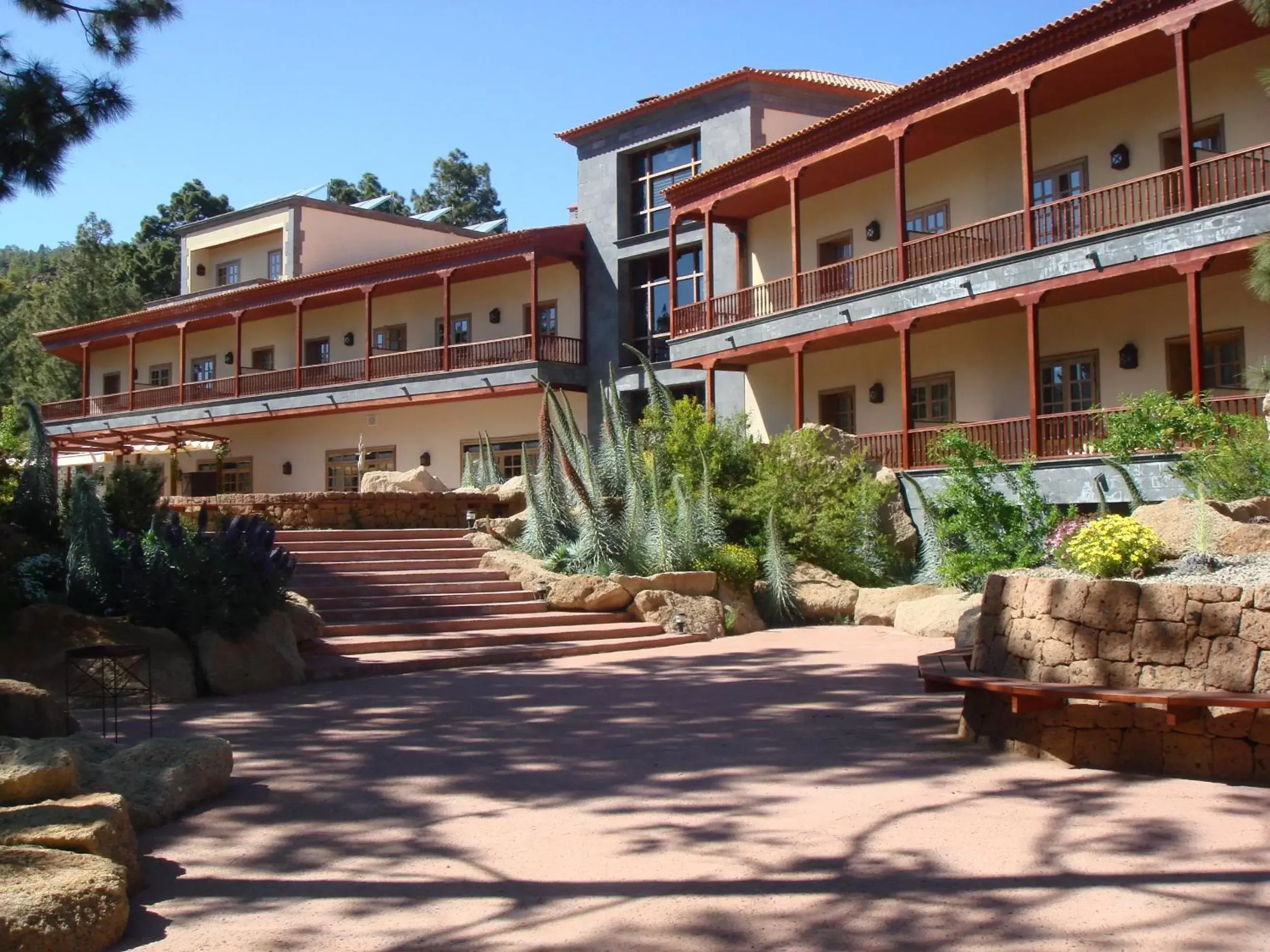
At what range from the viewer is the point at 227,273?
3900cm

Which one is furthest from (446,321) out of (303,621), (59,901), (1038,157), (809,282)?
(59,901)

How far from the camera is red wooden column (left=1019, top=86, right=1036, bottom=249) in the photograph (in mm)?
17422

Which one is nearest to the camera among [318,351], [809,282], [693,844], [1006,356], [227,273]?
[693,844]

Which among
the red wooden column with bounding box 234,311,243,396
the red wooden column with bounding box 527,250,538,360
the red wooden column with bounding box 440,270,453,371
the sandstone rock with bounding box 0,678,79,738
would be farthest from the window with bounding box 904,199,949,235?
the red wooden column with bounding box 234,311,243,396

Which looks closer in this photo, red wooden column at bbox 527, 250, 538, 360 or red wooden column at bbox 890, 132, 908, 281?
red wooden column at bbox 890, 132, 908, 281

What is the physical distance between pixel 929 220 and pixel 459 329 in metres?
13.7

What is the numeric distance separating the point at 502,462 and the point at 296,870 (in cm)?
2405

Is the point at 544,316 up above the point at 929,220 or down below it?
below

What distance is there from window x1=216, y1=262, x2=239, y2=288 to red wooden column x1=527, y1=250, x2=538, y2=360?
15.4 m

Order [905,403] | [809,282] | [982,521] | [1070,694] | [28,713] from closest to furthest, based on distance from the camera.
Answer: [1070,694] → [28,713] → [982,521] → [905,403] → [809,282]

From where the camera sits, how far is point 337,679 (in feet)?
34.7

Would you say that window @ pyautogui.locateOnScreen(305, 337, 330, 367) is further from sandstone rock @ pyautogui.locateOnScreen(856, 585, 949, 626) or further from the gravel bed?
the gravel bed

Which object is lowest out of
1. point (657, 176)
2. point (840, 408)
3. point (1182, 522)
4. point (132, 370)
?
point (1182, 522)

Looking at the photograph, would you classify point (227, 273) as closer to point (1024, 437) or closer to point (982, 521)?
point (1024, 437)
